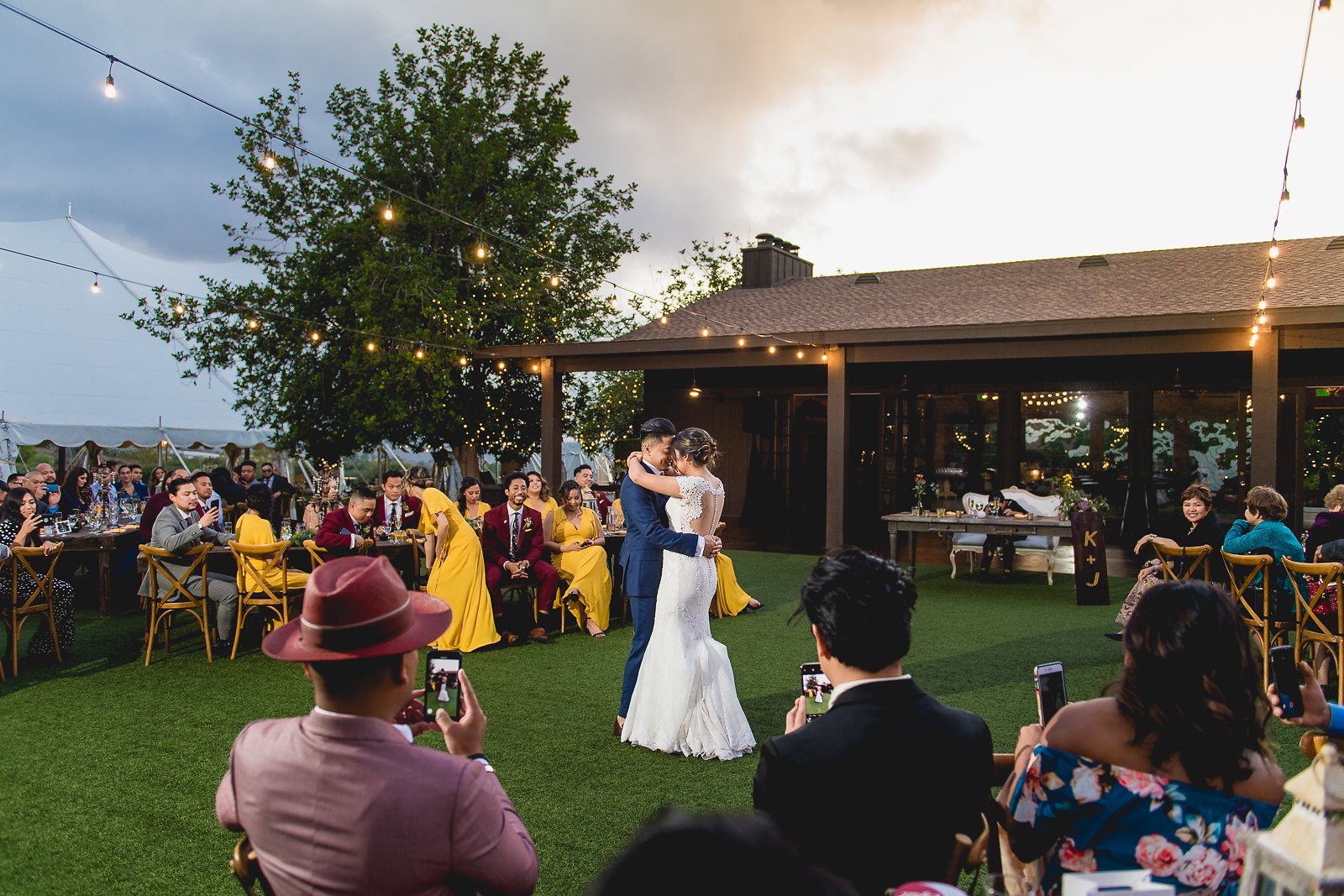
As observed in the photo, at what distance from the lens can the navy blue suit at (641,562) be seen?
5.04m

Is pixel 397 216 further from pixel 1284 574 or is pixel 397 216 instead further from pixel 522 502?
pixel 1284 574

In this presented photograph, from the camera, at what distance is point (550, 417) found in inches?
596

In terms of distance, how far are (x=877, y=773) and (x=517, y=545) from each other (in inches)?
280

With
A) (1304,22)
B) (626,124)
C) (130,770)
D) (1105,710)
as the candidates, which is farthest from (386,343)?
(1105,710)

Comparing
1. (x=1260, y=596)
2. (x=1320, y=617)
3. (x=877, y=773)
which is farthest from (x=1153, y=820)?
(x=1260, y=596)

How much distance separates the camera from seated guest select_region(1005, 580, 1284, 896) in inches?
72.6

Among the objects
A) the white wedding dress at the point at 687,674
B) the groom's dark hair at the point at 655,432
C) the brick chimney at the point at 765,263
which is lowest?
the white wedding dress at the point at 687,674

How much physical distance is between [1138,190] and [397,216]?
14192 millimetres

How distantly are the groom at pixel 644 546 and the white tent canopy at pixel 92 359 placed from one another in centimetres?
1633

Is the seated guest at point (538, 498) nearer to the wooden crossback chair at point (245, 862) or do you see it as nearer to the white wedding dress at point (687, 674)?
the white wedding dress at point (687, 674)

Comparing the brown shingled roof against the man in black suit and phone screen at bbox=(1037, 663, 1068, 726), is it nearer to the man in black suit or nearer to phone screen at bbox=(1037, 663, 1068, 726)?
phone screen at bbox=(1037, 663, 1068, 726)

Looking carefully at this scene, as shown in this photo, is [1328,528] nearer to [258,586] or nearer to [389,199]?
[258,586]

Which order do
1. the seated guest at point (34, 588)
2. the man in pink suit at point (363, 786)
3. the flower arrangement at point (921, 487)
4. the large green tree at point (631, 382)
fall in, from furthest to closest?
1. the large green tree at point (631, 382)
2. the flower arrangement at point (921, 487)
3. the seated guest at point (34, 588)
4. the man in pink suit at point (363, 786)

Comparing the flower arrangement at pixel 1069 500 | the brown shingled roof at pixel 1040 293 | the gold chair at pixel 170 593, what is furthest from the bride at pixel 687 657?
the brown shingled roof at pixel 1040 293
